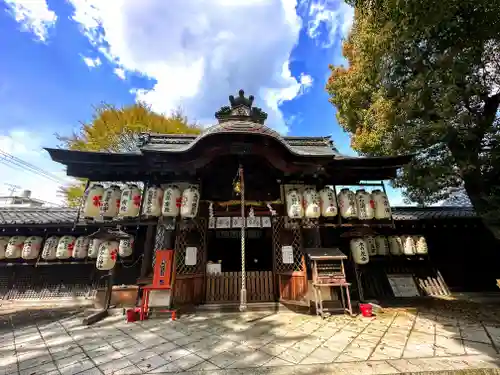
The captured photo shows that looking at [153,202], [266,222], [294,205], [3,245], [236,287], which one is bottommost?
[236,287]

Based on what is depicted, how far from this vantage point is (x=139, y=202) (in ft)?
27.4

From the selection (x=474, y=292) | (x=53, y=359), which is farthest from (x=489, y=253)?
(x=53, y=359)

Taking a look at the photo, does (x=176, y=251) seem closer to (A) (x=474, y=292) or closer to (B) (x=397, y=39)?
(B) (x=397, y=39)

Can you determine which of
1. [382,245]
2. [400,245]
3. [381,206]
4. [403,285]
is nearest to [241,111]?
[381,206]

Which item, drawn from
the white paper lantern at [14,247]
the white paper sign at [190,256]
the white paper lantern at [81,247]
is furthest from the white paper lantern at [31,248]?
the white paper sign at [190,256]

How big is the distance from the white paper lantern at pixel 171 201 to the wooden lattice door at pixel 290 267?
374cm

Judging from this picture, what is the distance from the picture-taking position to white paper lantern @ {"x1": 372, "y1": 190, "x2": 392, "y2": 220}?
29.2ft

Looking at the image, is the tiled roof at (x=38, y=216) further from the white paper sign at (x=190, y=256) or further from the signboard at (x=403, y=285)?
the signboard at (x=403, y=285)

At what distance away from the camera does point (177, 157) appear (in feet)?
Result: 26.6

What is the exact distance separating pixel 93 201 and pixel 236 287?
6.00 metres

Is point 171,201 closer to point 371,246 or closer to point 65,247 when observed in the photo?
point 65,247

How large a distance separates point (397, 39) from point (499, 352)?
9363 mm

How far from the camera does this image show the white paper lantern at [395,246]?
10.9 m

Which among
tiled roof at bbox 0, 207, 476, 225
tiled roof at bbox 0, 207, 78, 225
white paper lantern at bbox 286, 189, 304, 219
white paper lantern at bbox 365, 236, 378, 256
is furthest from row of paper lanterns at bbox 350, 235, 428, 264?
tiled roof at bbox 0, 207, 78, 225
